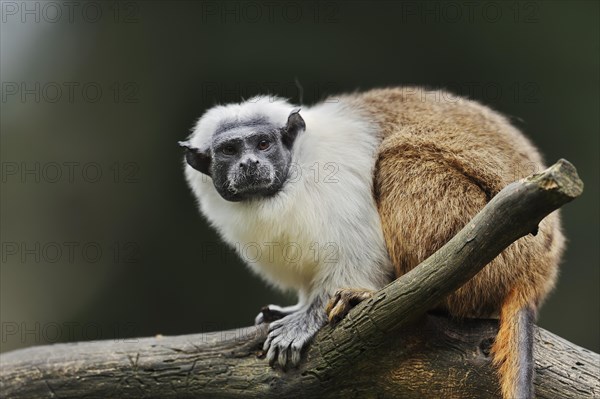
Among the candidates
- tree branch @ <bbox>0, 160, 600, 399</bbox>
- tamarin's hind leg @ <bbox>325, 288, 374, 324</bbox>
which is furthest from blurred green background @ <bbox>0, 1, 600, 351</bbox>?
tamarin's hind leg @ <bbox>325, 288, 374, 324</bbox>

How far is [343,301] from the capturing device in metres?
4.71

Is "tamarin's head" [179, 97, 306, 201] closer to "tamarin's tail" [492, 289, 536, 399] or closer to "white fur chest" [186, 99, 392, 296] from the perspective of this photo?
"white fur chest" [186, 99, 392, 296]

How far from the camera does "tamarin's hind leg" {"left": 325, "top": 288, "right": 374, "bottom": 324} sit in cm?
470

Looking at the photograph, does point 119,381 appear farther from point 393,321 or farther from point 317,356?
point 393,321

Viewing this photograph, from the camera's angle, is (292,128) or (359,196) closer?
(359,196)

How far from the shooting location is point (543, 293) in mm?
5070

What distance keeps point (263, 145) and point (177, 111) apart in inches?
216

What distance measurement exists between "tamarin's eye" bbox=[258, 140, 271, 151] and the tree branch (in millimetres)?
1334

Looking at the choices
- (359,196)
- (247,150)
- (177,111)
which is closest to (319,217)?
(359,196)

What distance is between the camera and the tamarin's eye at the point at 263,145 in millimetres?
5422

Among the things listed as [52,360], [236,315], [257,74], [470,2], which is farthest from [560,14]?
[52,360]

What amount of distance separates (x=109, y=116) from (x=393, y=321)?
744cm
